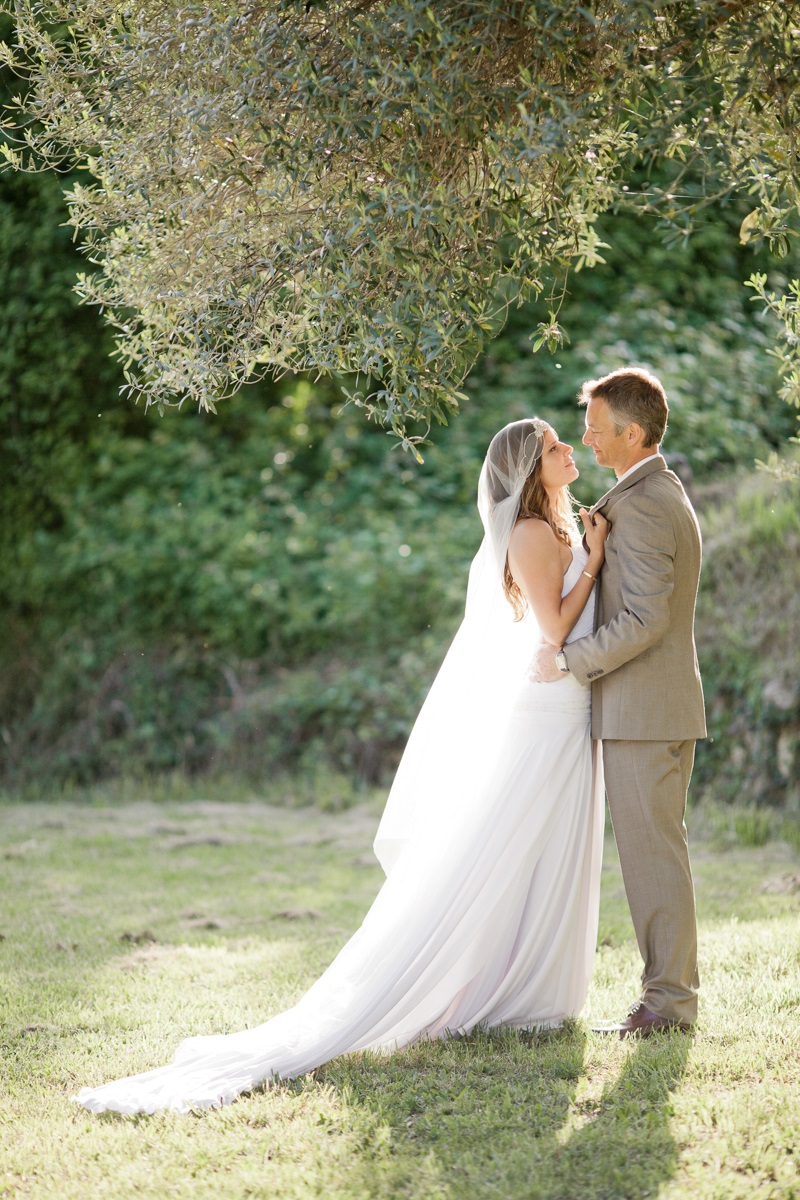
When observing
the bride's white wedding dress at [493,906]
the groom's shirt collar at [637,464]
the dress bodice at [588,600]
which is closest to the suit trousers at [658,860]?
the bride's white wedding dress at [493,906]

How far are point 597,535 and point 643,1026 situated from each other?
1.71 m

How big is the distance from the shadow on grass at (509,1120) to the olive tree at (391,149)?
2.07 metres

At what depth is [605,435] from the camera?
4145mm

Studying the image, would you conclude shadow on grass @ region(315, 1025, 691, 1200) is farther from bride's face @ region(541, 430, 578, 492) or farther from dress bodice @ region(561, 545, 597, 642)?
bride's face @ region(541, 430, 578, 492)

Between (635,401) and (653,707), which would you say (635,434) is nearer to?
(635,401)

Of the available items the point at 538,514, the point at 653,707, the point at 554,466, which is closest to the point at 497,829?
the point at 653,707

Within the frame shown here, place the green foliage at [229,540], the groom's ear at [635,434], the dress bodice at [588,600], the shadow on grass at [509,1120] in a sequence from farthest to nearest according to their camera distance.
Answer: the green foliage at [229,540]
the dress bodice at [588,600]
the groom's ear at [635,434]
the shadow on grass at [509,1120]

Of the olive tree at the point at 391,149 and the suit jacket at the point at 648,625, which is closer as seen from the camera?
the olive tree at the point at 391,149

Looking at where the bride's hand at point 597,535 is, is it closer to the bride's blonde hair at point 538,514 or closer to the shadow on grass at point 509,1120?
the bride's blonde hair at point 538,514

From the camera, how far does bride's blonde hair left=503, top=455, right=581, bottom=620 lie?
4.25 meters

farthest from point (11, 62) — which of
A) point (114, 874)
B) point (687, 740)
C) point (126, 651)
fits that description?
point (126, 651)

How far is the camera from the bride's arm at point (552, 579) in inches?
163

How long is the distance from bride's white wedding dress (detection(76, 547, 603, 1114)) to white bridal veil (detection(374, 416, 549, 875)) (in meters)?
0.02

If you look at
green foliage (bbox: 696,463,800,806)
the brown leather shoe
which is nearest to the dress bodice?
the brown leather shoe
